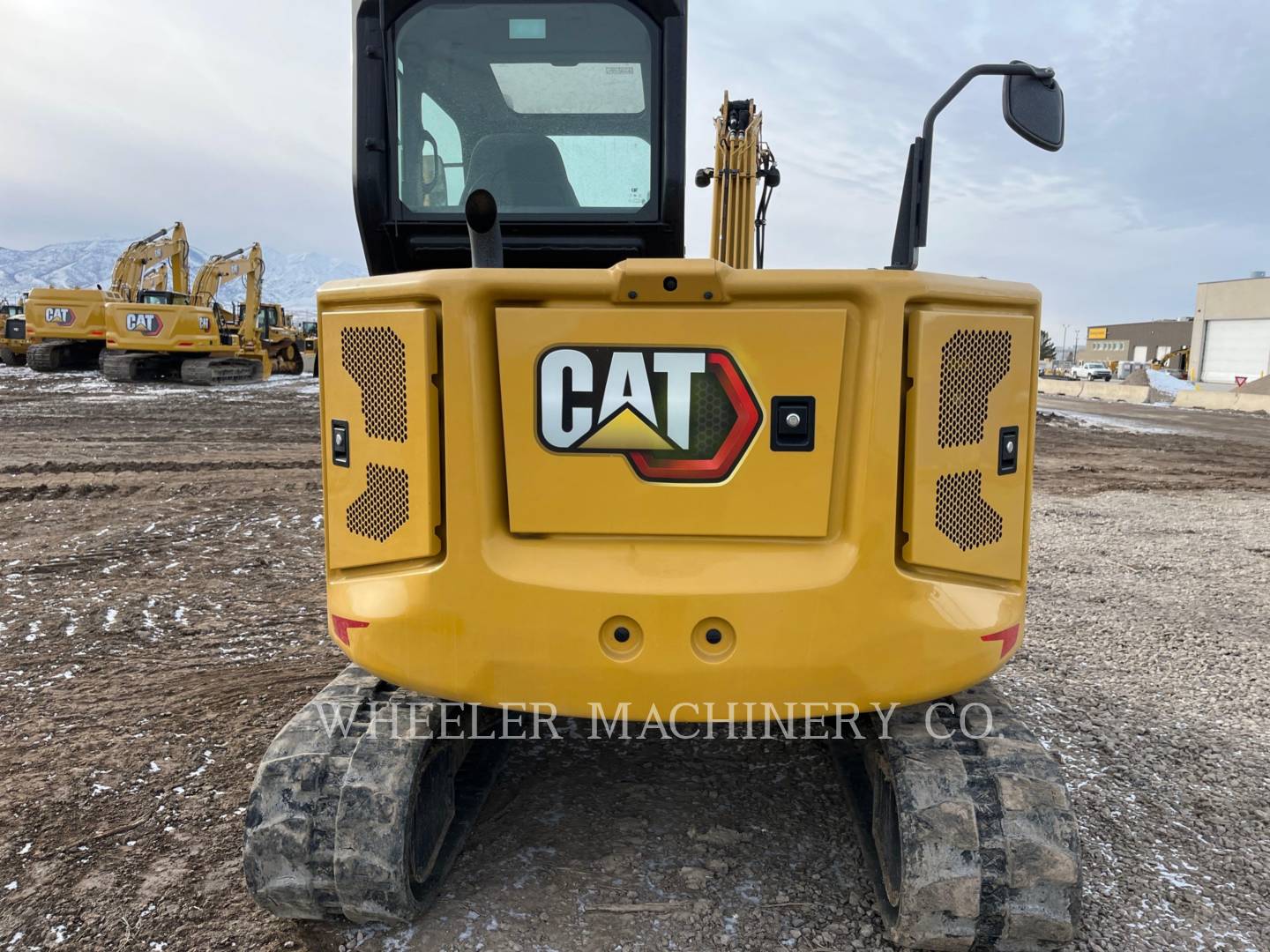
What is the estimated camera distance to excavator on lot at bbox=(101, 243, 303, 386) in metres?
22.1

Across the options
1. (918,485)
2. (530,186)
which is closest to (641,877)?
(918,485)

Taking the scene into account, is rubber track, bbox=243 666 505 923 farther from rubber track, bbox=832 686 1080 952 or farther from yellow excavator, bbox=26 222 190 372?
yellow excavator, bbox=26 222 190 372

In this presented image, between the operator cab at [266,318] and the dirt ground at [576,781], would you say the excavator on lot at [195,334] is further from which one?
the dirt ground at [576,781]

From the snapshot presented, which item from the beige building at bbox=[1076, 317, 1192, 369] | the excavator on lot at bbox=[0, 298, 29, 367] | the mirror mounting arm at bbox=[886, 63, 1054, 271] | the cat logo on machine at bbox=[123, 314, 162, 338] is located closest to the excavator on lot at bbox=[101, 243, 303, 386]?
the cat logo on machine at bbox=[123, 314, 162, 338]

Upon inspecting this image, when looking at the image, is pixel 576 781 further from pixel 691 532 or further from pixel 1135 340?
pixel 1135 340

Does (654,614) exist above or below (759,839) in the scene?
above

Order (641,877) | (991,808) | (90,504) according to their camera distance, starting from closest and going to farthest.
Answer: (991,808), (641,877), (90,504)

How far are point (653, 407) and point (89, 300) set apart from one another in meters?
28.0

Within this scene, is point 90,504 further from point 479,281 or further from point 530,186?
point 479,281

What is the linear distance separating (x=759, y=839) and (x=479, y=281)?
193 cm

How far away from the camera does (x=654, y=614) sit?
6.76ft

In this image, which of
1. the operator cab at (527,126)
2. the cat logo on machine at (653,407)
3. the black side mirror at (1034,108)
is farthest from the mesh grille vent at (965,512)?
the operator cab at (527,126)

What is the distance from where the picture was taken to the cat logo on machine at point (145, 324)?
72.2ft

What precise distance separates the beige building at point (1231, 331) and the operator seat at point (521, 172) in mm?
61195
